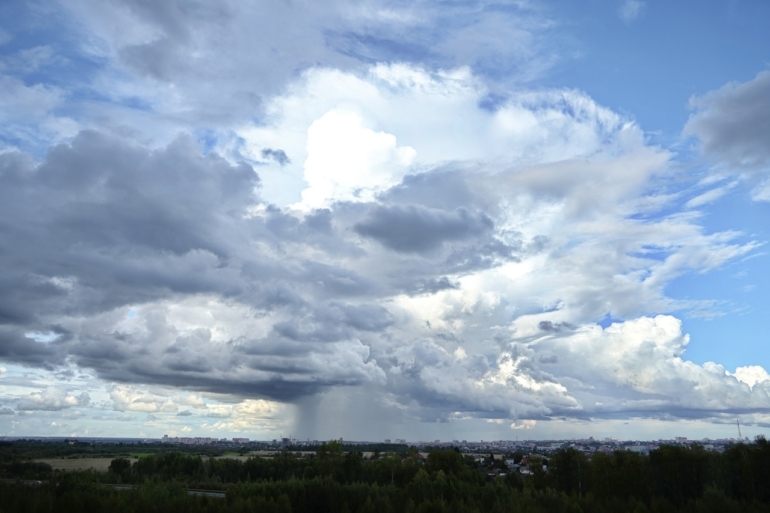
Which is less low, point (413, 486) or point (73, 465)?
point (413, 486)

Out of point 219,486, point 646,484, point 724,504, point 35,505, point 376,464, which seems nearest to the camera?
point 35,505

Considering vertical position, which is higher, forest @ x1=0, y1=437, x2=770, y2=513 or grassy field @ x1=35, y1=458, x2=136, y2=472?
forest @ x1=0, y1=437, x2=770, y2=513

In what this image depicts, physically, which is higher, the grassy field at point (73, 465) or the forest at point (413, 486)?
the forest at point (413, 486)

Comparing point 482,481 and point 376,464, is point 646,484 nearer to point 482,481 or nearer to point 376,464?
point 482,481

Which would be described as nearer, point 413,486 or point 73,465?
point 413,486

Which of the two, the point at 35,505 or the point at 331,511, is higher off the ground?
the point at 35,505

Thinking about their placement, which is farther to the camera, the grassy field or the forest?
the grassy field

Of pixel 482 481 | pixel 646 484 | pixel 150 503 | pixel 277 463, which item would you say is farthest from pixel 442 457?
pixel 150 503

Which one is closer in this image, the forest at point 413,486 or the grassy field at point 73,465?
the forest at point 413,486
